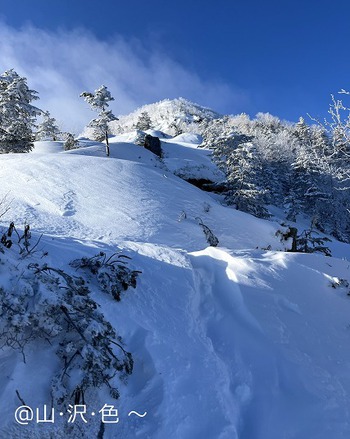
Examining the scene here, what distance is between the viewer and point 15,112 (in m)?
23.7

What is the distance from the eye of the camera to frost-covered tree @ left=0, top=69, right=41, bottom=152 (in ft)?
76.6

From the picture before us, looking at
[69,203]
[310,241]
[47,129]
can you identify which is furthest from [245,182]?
[47,129]

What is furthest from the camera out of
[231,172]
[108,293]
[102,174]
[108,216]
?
[231,172]

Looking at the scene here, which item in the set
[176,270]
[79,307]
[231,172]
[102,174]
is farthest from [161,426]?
[231,172]

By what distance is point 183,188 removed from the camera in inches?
799

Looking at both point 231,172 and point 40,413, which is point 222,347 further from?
point 231,172

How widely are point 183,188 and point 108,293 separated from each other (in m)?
16.6

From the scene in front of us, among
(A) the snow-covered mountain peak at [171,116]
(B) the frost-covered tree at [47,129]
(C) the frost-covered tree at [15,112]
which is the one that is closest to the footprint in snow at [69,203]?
(C) the frost-covered tree at [15,112]

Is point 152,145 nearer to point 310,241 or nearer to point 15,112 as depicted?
point 15,112

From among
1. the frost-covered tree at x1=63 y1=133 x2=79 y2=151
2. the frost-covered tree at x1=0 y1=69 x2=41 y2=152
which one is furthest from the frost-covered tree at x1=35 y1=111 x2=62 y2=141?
the frost-covered tree at x1=0 y1=69 x2=41 y2=152

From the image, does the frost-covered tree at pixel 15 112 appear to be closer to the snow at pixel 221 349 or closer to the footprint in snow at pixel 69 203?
the footprint in snow at pixel 69 203

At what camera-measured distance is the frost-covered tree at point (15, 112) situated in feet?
76.6

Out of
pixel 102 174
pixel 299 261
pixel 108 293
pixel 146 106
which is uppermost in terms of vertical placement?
pixel 146 106

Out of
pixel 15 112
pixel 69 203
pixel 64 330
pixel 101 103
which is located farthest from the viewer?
pixel 101 103
